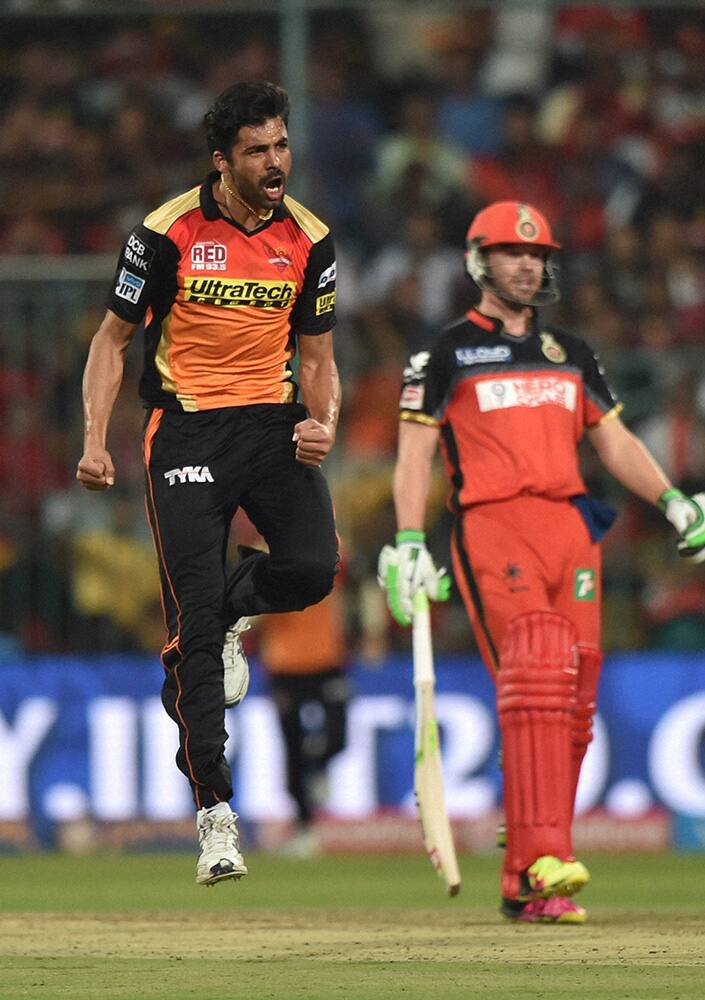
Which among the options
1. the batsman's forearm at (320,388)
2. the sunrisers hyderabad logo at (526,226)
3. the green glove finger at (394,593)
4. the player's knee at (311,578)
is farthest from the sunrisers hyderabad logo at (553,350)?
the player's knee at (311,578)

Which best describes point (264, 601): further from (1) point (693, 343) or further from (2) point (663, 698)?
(1) point (693, 343)

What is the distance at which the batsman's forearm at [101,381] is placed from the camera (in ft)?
23.2

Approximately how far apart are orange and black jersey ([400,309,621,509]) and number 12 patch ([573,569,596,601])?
0.31m

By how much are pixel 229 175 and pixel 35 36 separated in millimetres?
10319

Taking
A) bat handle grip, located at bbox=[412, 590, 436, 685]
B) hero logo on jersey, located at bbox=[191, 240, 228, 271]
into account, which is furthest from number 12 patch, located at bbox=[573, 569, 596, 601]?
hero logo on jersey, located at bbox=[191, 240, 228, 271]

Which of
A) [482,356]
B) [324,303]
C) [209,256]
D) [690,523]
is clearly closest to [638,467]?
[690,523]

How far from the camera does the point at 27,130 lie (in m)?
16.3

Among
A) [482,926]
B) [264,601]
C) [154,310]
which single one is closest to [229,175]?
[154,310]

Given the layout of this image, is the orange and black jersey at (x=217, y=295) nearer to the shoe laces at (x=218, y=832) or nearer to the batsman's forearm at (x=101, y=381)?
the batsman's forearm at (x=101, y=381)

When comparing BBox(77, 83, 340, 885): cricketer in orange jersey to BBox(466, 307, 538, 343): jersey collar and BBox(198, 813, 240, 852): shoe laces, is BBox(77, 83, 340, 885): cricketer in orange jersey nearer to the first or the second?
BBox(198, 813, 240, 852): shoe laces

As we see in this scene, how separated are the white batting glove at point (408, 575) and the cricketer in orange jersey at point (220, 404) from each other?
1139 millimetres

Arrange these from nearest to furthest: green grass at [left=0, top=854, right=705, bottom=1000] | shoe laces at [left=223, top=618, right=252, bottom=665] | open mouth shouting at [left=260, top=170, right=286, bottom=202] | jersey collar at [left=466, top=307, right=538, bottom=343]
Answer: green grass at [left=0, top=854, right=705, bottom=1000]
open mouth shouting at [left=260, top=170, right=286, bottom=202]
shoe laces at [left=223, top=618, right=252, bottom=665]
jersey collar at [left=466, top=307, right=538, bottom=343]

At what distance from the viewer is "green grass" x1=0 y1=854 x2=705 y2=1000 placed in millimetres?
5848

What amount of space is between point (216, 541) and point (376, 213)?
9.05 meters
